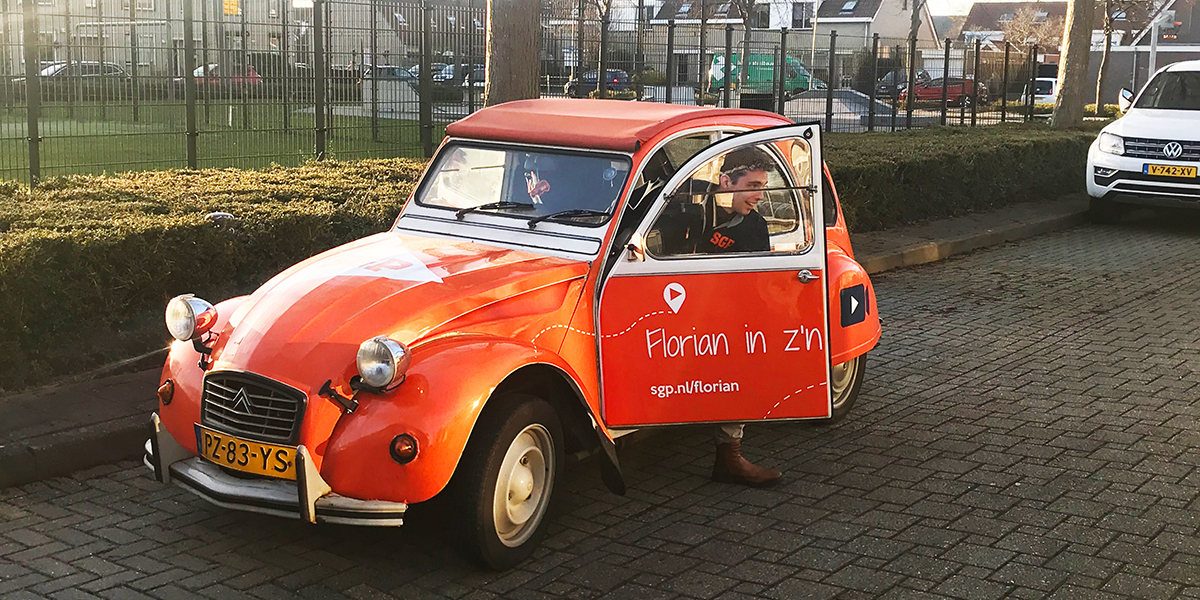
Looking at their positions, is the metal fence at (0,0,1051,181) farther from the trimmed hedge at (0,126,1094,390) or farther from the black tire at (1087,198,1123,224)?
the black tire at (1087,198,1123,224)

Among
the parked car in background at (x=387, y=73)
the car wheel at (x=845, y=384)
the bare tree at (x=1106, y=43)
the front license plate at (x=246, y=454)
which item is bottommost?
the car wheel at (x=845, y=384)

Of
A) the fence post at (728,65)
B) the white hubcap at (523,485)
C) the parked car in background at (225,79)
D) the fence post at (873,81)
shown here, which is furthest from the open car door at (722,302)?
the fence post at (873,81)

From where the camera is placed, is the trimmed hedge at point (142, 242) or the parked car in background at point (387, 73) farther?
the parked car in background at point (387, 73)

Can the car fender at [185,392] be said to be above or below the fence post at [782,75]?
below

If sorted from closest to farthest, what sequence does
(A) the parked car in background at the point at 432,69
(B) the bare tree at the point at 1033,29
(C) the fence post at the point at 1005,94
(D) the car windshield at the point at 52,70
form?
1. (D) the car windshield at the point at 52,70
2. (A) the parked car in background at the point at 432,69
3. (C) the fence post at the point at 1005,94
4. (B) the bare tree at the point at 1033,29

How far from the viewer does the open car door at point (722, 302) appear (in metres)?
5.29

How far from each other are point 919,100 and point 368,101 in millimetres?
13747

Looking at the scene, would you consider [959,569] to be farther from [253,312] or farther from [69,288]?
[69,288]

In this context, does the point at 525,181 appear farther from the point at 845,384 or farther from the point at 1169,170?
the point at 1169,170

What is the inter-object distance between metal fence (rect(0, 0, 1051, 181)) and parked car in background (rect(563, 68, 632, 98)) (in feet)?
0.08

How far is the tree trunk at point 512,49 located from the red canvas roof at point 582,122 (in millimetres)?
3939

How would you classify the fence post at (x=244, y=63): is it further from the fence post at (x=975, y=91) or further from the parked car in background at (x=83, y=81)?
the fence post at (x=975, y=91)

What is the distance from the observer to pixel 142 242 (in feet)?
23.1

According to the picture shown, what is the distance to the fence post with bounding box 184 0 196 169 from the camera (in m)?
12.2
